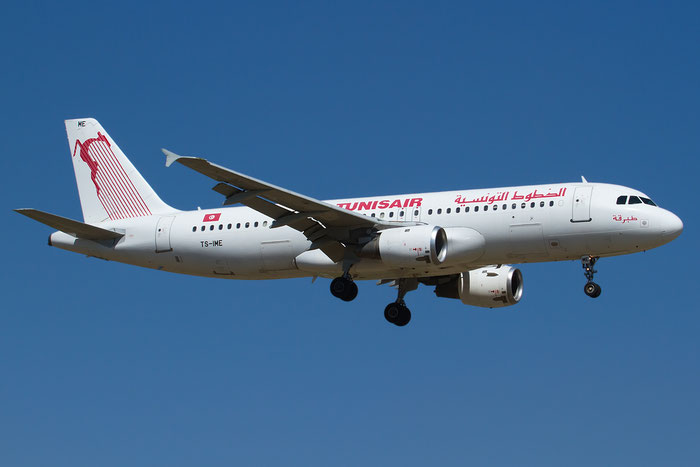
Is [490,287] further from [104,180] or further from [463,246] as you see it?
[104,180]

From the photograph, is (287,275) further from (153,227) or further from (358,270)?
(153,227)

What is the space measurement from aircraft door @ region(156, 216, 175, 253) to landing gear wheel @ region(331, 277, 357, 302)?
7.21 metres

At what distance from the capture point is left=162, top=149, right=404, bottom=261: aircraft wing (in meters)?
36.3

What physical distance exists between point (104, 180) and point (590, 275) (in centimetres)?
2031

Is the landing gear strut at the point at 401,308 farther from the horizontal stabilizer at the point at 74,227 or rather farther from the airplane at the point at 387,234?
the horizontal stabilizer at the point at 74,227

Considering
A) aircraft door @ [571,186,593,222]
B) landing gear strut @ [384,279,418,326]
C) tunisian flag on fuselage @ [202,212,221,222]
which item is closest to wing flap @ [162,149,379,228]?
tunisian flag on fuselage @ [202,212,221,222]

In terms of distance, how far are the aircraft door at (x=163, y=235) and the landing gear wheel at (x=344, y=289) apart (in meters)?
7.21

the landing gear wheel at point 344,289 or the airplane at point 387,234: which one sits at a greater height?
the airplane at point 387,234

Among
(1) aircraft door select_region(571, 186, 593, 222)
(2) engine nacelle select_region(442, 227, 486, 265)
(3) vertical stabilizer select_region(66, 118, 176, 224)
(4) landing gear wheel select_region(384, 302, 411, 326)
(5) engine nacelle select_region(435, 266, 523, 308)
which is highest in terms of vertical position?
(3) vertical stabilizer select_region(66, 118, 176, 224)

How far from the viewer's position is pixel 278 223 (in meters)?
38.8

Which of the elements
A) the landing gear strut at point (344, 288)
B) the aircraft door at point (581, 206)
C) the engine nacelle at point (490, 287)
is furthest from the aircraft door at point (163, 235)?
the aircraft door at point (581, 206)

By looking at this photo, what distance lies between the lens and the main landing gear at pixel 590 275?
38.5 metres

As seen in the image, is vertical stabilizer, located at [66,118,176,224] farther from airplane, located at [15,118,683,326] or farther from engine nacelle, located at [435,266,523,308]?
engine nacelle, located at [435,266,523,308]

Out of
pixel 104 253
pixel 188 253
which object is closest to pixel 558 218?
pixel 188 253
